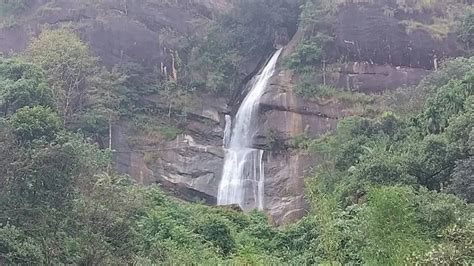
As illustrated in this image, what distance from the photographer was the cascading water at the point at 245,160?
77.5 ft

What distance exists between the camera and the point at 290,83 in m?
26.3

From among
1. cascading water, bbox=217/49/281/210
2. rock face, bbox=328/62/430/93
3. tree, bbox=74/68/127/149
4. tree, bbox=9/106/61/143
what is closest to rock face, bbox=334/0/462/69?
rock face, bbox=328/62/430/93

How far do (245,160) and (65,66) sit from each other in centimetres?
812

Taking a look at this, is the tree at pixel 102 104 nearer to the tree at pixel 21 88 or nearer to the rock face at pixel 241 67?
the rock face at pixel 241 67

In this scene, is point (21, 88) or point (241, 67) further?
point (241, 67)

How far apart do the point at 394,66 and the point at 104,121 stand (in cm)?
1275

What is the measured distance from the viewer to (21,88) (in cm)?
1694

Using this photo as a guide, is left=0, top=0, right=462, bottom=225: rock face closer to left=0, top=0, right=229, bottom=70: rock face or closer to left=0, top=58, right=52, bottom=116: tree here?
left=0, top=0, right=229, bottom=70: rock face

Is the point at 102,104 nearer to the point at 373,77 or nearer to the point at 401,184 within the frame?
the point at 373,77

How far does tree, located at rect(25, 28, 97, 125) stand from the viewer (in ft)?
73.6

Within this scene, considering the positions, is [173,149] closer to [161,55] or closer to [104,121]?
[104,121]

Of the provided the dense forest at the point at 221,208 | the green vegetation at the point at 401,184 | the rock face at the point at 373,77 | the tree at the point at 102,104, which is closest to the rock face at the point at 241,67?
the rock face at the point at 373,77

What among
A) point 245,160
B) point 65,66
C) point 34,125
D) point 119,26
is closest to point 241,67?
point 245,160

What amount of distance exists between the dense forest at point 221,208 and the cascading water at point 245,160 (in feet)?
4.58
